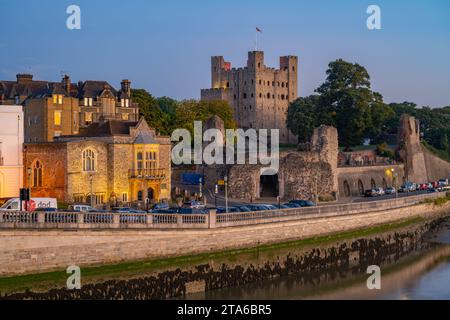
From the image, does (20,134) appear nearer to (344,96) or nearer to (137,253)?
(137,253)

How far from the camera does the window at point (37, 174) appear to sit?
5231 cm

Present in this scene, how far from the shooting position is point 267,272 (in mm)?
40344

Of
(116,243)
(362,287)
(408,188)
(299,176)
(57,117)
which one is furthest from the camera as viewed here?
(408,188)

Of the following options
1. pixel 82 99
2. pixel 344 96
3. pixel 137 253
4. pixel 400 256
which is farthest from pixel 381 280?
pixel 344 96

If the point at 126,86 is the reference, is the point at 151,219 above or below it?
below

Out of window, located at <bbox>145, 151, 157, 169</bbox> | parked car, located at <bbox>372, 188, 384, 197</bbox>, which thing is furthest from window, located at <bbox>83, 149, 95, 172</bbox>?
parked car, located at <bbox>372, 188, 384, 197</bbox>

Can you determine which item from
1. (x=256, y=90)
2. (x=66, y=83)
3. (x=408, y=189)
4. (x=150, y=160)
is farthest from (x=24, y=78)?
(x=256, y=90)

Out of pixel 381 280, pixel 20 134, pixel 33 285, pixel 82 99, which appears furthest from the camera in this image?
pixel 82 99

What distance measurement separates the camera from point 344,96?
9181 centimetres

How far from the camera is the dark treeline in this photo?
32906 millimetres

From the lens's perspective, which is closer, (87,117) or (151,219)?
(151,219)

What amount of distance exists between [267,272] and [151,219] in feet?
23.5

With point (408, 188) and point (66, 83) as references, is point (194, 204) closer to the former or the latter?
point (66, 83)

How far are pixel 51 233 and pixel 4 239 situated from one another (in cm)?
203
